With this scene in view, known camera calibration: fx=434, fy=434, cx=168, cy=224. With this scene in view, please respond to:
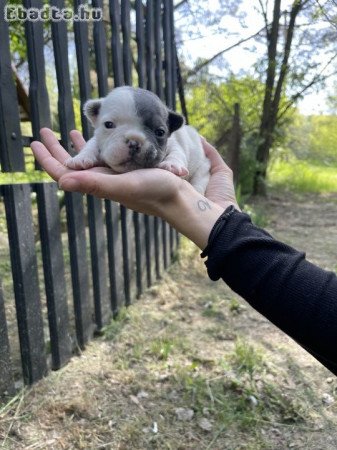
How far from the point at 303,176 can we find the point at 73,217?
685 centimetres

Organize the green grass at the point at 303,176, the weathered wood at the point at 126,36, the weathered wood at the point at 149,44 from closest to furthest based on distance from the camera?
the weathered wood at the point at 126,36 → the weathered wood at the point at 149,44 → the green grass at the point at 303,176

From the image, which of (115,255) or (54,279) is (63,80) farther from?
(115,255)

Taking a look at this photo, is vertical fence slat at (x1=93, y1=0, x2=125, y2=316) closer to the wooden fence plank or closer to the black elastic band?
the wooden fence plank

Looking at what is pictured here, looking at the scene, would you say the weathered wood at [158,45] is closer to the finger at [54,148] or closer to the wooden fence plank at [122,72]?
the wooden fence plank at [122,72]

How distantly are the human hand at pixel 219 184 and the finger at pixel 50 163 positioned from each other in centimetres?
62

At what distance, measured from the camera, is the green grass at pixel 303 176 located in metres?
8.26

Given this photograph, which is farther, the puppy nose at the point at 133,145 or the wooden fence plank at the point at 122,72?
the wooden fence plank at the point at 122,72

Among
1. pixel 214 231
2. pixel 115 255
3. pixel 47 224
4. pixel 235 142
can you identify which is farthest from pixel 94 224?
pixel 235 142

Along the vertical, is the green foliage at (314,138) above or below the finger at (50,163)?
below

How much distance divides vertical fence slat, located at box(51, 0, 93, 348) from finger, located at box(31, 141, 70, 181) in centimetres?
79

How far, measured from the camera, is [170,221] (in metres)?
1.43

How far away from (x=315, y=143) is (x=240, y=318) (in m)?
6.56

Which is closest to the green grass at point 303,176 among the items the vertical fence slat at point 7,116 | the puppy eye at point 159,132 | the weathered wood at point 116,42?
the weathered wood at point 116,42

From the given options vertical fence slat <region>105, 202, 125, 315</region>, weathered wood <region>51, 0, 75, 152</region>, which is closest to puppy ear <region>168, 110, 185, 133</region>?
weathered wood <region>51, 0, 75, 152</region>
